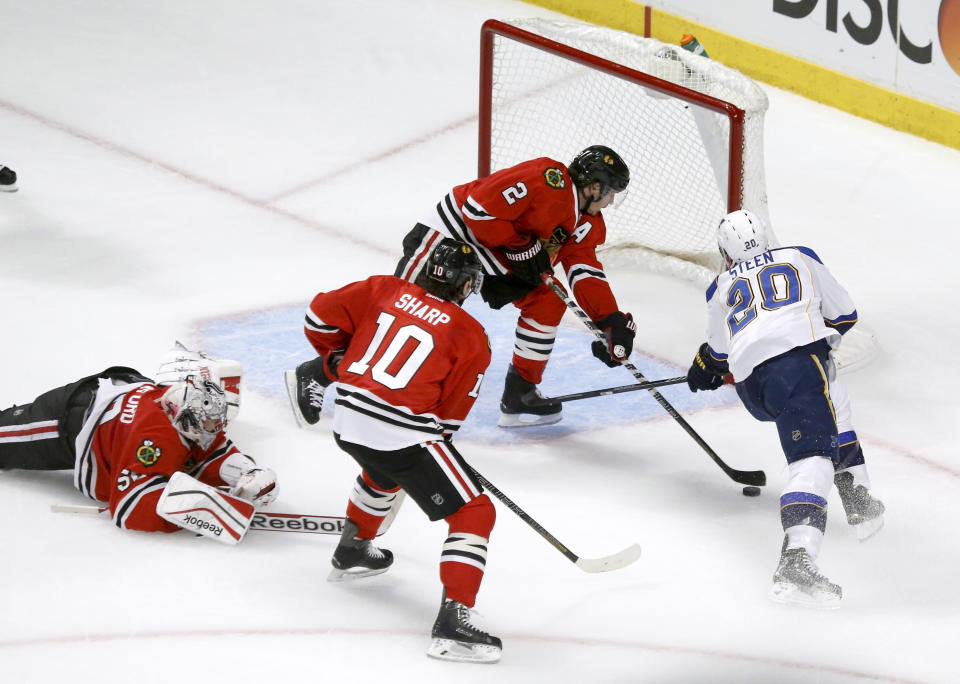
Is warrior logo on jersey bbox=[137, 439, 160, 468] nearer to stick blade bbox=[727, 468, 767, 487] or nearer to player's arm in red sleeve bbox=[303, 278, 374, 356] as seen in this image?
player's arm in red sleeve bbox=[303, 278, 374, 356]

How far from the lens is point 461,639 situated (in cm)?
364

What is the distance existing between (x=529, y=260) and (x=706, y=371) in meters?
0.64

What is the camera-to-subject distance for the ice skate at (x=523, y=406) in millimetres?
4941

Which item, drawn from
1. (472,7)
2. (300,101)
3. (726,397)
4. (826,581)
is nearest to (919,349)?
(726,397)

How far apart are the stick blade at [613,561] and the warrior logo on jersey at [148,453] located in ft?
3.58

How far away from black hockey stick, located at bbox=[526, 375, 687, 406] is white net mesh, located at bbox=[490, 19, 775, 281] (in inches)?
30.5

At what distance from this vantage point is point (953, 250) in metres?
6.12

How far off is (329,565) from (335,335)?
1.94 feet

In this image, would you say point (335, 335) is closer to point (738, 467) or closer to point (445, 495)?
point (445, 495)

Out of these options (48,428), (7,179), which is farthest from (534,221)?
(7,179)

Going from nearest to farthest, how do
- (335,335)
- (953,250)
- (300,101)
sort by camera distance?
(335,335) → (953,250) → (300,101)

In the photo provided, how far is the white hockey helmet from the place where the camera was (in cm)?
425

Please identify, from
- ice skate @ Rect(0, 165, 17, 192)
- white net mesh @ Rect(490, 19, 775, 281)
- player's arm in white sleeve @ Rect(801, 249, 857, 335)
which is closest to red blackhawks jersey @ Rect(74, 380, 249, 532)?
player's arm in white sleeve @ Rect(801, 249, 857, 335)

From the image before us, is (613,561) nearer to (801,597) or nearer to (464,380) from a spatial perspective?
(801,597)
